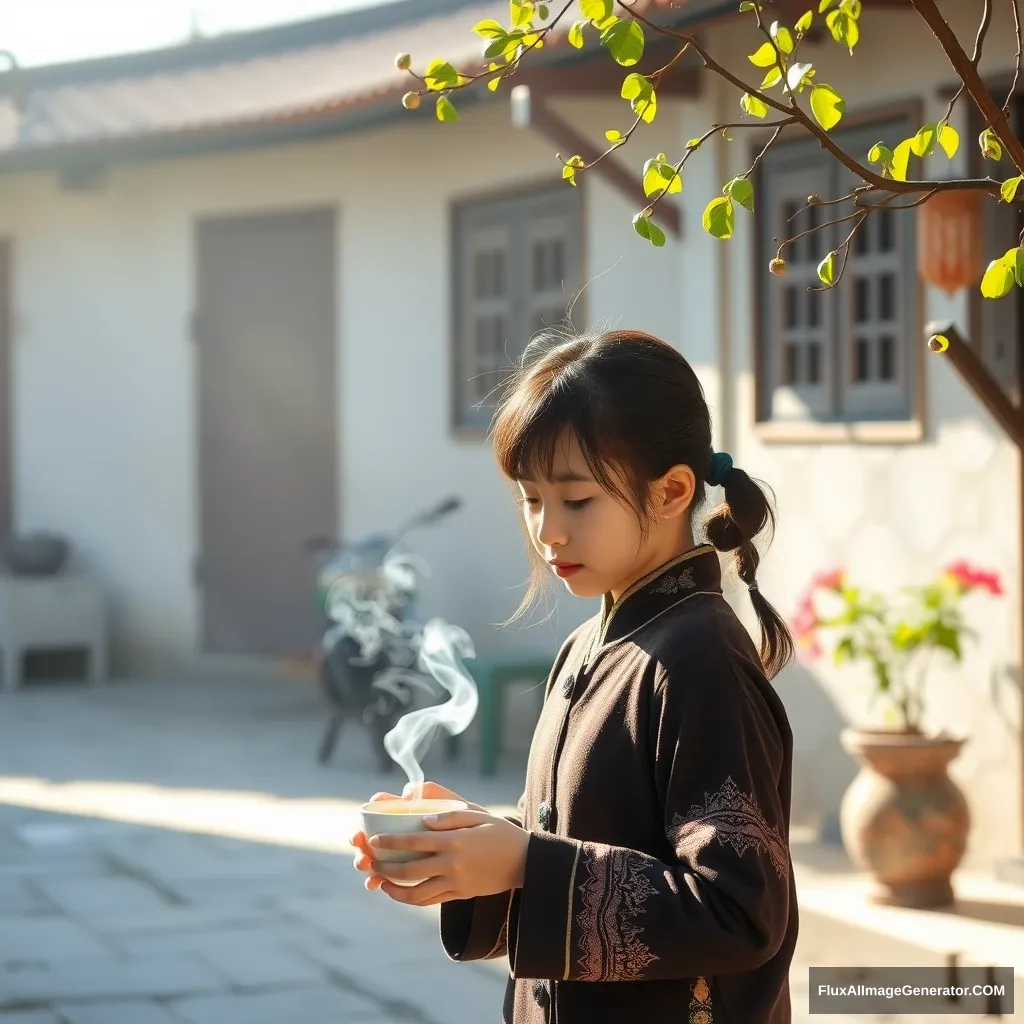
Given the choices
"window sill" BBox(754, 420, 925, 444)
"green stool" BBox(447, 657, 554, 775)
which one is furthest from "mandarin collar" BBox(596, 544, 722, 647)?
"green stool" BBox(447, 657, 554, 775)

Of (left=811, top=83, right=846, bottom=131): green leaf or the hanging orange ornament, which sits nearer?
(left=811, top=83, right=846, bottom=131): green leaf

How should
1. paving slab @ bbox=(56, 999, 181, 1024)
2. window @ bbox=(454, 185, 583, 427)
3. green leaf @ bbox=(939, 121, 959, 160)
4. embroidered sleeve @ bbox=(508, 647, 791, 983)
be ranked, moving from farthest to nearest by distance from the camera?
window @ bbox=(454, 185, 583, 427), paving slab @ bbox=(56, 999, 181, 1024), green leaf @ bbox=(939, 121, 959, 160), embroidered sleeve @ bbox=(508, 647, 791, 983)

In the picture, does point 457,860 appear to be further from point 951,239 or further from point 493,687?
point 493,687

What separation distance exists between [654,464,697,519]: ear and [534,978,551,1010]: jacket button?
1.72 feet

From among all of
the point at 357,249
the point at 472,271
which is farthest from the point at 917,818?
the point at 357,249

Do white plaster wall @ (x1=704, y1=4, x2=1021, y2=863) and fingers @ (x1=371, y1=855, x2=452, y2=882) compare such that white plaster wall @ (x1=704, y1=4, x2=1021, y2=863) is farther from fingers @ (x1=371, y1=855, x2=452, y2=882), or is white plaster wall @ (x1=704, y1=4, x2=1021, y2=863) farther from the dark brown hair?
fingers @ (x1=371, y1=855, x2=452, y2=882)

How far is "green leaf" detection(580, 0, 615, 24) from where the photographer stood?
5.63ft

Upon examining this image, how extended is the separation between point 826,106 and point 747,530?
0.47 meters

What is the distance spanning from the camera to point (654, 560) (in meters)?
1.93

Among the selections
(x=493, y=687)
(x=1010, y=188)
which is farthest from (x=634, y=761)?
(x=493, y=687)

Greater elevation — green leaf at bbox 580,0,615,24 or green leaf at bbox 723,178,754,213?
green leaf at bbox 580,0,615,24

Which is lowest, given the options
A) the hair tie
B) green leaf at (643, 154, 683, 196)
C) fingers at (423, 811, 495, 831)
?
fingers at (423, 811, 495, 831)

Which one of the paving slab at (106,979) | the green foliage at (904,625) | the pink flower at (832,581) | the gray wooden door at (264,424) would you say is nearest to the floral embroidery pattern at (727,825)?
the paving slab at (106,979)

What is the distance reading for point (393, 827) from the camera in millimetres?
1688
